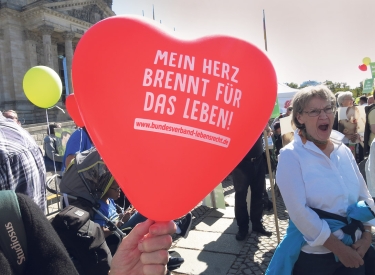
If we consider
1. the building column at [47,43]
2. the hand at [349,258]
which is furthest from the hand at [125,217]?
the building column at [47,43]

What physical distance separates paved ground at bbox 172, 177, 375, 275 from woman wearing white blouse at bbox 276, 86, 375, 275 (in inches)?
59.0

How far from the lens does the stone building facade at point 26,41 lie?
2106cm

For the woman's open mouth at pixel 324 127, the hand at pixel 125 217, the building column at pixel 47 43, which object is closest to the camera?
the woman's open mouth at pixel 324 127

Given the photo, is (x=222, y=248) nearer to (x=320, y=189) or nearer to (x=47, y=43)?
(x=320, y=189)

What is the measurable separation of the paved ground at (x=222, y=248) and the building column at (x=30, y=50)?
72.3ft

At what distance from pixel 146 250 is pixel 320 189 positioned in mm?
1215

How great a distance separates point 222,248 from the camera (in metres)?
3.79

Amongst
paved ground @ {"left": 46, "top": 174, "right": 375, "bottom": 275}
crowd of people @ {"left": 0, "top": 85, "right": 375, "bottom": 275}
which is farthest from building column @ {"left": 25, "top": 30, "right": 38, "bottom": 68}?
crowd of people @ {"left": 0, "top": 85, "right": 375, "bottom": 275}

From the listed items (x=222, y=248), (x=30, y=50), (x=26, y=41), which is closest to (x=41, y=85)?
(x=222, y=248)

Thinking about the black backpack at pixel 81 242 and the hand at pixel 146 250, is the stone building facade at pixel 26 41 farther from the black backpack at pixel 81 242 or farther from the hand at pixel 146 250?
the hand at pixel 146 250

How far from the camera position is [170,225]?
1.05 meters

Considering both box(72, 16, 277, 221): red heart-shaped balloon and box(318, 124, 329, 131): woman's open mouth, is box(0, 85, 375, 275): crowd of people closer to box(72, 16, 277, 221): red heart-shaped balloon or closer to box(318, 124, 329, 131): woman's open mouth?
box(318, 124, 329, 131): woman's open mouth

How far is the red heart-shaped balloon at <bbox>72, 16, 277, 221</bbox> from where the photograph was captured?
3.29 feet

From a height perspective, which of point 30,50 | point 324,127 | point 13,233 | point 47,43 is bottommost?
point 13,233
